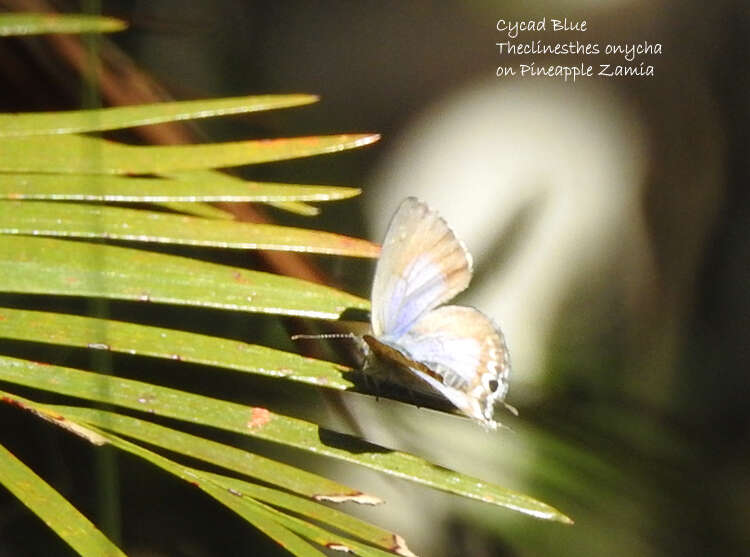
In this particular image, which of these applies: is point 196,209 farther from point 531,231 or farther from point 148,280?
point 531,231

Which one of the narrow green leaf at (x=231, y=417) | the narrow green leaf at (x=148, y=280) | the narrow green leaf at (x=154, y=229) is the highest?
the narrow green leaf at (x=154, y=229)

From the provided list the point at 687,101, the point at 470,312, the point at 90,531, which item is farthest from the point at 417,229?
the point at 687,101

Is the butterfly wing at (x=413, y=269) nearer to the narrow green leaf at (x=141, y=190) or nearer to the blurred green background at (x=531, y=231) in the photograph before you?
the narrow green leaf at (x=141, y=190)

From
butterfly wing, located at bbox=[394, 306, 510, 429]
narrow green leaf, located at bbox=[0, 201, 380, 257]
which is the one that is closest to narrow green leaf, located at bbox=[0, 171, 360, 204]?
narrow green leaf, located at bbox=[0, 201, 380, 257]

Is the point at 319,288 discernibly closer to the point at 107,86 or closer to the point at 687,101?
the point at 107,86

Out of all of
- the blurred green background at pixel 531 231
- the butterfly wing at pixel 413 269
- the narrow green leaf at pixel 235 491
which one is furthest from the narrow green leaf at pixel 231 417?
the blurred green background at pixel 531 231

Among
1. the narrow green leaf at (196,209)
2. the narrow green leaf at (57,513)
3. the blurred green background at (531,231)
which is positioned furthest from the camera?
→ the blurred green background at (531,231)
